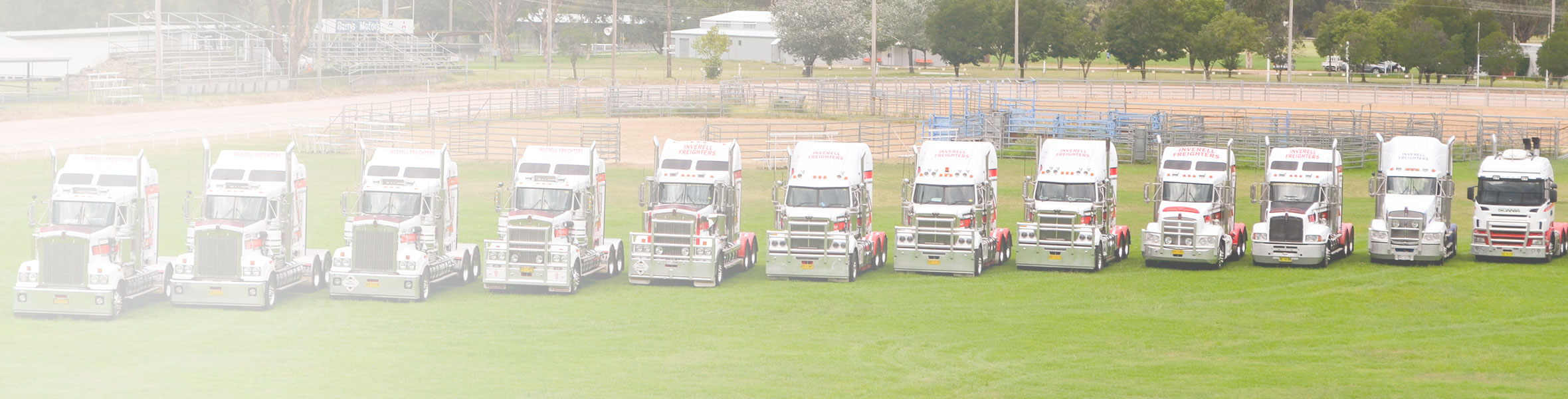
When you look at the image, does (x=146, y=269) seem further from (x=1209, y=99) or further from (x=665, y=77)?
(x=665, y=77)

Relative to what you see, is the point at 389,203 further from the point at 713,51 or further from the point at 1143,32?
the point at 1143,32

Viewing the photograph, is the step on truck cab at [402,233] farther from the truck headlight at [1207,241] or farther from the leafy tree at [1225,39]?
the leafy tree at [1225,39]

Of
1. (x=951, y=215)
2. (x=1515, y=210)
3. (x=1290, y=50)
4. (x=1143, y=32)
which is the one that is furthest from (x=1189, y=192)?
(x=1143, y=32)

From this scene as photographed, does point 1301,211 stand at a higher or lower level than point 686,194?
lower

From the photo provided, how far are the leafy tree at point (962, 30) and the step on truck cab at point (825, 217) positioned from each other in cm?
8119

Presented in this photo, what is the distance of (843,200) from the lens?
3309 cm

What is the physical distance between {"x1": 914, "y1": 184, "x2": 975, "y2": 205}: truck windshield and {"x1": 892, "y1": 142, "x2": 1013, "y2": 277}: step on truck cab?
0.01 meters

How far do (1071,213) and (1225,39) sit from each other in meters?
81.4

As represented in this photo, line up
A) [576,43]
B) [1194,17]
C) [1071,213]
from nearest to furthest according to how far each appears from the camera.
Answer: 1. [1071,213]
2. [1194,17]
3. [576,43]

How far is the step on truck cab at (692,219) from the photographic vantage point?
31.4 meters

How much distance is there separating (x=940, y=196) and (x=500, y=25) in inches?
4684

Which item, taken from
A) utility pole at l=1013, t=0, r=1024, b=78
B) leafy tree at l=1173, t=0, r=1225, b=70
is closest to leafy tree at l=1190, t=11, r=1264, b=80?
leafy tree at l=1173, t=0, r=1225, b=70

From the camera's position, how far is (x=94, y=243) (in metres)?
26.8

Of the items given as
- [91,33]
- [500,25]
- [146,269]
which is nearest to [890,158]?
[146,269]
